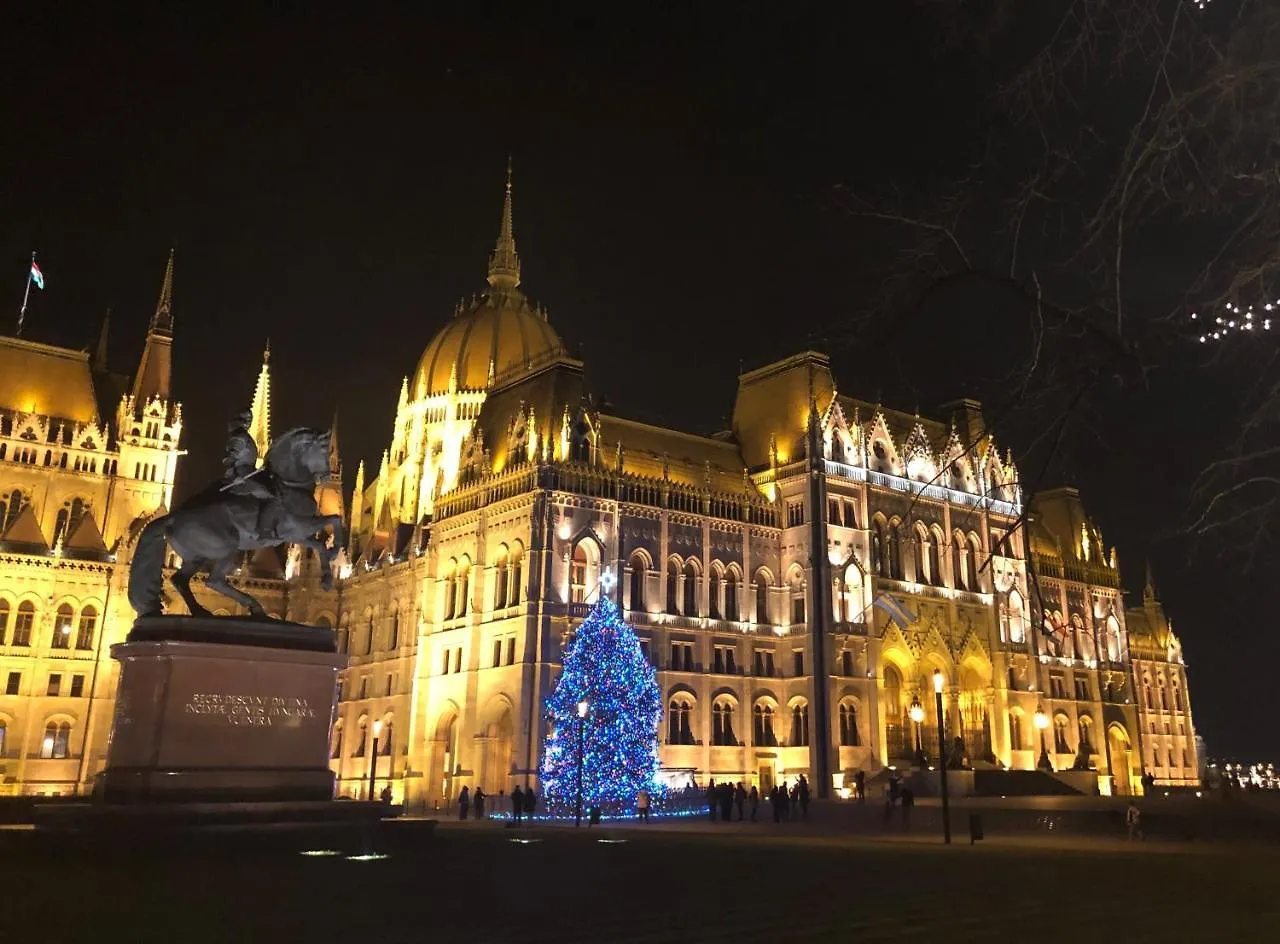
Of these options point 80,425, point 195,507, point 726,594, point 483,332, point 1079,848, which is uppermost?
point 483,332

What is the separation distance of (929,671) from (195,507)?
170 ft

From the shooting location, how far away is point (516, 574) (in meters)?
53.0

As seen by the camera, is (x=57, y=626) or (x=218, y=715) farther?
(x=57, y=626)

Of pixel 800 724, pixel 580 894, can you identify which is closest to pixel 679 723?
pixel 800 724

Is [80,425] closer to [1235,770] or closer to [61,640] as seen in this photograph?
[61,640]

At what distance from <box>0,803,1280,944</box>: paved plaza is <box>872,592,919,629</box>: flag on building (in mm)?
39576

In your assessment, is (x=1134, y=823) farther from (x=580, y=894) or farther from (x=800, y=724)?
(x=800, y=724)

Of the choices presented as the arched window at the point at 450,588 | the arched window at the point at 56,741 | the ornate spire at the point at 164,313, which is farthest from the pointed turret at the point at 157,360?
the arched window at the point at 450,588

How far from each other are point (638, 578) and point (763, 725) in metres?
11.0

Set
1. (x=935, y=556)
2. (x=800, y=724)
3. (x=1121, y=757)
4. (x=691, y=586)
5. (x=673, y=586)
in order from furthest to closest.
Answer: (x=1121, y=757)
(x=935, y=556)
(x=800, y=724)
(x=691, y=586)
(x=673, y=586)

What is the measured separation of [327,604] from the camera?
7062 cm

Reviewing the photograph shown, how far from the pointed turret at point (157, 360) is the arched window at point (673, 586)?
139 feet

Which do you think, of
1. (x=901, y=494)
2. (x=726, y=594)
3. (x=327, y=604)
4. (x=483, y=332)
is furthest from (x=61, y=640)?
(x=901, y=494)

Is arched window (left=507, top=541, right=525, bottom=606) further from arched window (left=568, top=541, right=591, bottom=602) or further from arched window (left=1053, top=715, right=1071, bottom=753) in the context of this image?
arched window (left=1053, top=715, right=1071, bottom=753)
